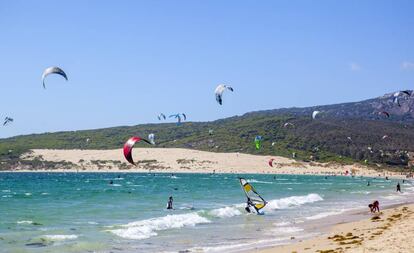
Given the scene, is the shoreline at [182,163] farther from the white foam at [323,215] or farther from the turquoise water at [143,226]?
the white foam at [323,215]

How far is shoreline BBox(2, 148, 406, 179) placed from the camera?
430 ft

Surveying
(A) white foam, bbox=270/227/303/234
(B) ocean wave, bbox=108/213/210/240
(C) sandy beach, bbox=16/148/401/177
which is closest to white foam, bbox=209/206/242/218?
(B) ocean wave, bbox=108/213/210/240

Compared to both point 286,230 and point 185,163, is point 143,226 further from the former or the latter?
point 185,163

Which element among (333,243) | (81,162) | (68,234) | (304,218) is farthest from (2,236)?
(81,162)

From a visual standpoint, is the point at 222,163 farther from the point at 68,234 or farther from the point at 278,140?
the point at 68,234

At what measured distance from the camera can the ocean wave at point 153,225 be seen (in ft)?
79.1

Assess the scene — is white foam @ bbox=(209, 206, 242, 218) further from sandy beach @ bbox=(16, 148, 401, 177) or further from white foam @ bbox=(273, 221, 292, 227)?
sandy beach @ bbox=(16, 148, 401, 177)

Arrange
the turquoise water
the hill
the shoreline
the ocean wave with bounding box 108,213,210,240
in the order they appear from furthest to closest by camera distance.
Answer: the hill → the shoreline → the ocean wave with bounding box 108,213,210,240 → the turquoise water

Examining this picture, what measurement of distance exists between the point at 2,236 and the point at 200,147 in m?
142

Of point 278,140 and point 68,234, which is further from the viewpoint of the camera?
point 278,140

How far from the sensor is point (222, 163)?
459ft

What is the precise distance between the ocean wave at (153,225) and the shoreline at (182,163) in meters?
98.9

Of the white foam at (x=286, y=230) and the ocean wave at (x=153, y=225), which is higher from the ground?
the ocean wave at (x=153, y=225)

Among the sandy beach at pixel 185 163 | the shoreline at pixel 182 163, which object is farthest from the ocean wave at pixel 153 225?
the sandy beach at pixel 185 163
